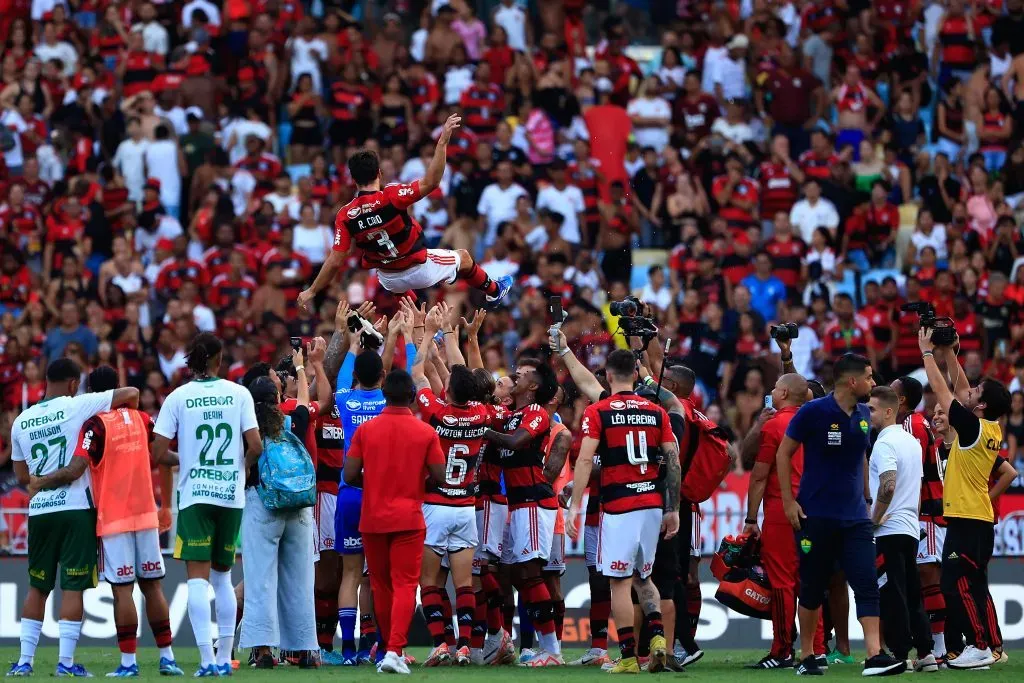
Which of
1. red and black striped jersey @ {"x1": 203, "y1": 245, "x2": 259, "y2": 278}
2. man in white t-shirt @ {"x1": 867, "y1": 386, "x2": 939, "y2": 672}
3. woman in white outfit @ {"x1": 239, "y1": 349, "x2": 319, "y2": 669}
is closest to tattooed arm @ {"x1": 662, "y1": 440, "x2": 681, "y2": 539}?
man in white t-shirt @ {"x1": 867, "y1": 386, "x2": 939, "y2": 672}

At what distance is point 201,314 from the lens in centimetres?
2308

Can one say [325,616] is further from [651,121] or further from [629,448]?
[651,121]

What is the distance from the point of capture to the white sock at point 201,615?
11.9 m

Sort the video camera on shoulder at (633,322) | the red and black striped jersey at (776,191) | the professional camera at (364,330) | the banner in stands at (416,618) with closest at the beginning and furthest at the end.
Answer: the video camera on shoulder at (633,322) → the professional camera at (364,330) → the banner in stands at (416,618) → the red and black striped jersey at (776,191)

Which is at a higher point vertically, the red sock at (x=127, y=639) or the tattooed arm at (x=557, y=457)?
the tattooed arm at (x=557, y=457)

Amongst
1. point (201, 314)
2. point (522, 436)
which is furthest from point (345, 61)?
point (522, 436)

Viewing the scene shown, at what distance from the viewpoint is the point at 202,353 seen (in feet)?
39.7

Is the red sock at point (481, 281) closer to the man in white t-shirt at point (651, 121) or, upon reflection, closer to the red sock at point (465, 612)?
the red sock at point (465, 612)

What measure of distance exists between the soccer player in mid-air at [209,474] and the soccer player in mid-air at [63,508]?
0.55m

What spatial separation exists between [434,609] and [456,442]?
1418 mm

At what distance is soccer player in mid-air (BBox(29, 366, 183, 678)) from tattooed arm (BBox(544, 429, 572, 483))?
3.30m

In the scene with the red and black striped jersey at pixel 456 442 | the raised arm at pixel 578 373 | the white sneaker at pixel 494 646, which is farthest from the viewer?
the white sneaker at pixel 494 646

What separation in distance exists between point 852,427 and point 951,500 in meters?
1.82

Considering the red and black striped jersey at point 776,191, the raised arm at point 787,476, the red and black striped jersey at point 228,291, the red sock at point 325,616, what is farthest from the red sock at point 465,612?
the red and black striped jersey at point 776,191
